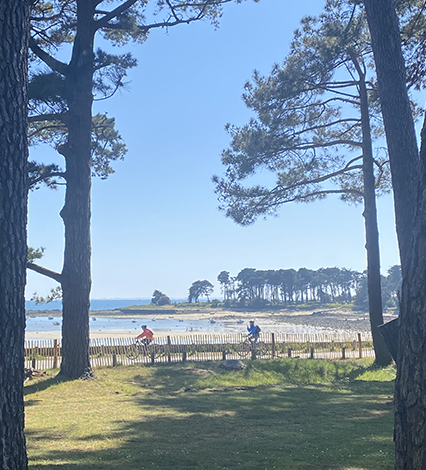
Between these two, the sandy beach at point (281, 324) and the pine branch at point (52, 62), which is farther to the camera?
the sandy beach at point (281, 324)

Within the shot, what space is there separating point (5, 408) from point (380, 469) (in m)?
3.55

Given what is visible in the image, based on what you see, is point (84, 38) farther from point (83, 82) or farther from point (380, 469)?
point (380, 469)

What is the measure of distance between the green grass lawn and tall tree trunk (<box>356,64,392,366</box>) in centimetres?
216

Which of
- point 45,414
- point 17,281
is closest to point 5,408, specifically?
point 17,281

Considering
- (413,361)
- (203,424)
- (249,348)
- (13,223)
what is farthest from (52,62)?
(249,348)

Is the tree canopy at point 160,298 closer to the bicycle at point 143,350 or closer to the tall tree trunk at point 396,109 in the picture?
the bicycle at point 143,350

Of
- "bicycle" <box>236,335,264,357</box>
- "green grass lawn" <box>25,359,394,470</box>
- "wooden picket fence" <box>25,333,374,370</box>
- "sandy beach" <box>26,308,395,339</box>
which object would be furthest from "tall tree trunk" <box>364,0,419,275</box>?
"sandy beach" <box>26,308,395,339</box>

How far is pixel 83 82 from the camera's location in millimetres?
12906

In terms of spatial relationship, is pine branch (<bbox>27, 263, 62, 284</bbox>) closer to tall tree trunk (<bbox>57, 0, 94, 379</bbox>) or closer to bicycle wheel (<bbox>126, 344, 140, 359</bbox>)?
tall tree trunk (<bbox>57, 0, 94, 379</bbox>)

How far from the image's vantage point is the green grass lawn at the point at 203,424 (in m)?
5.16

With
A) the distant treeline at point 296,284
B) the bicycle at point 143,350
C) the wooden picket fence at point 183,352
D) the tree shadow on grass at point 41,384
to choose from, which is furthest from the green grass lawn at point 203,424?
the distant treeline at point 296,284

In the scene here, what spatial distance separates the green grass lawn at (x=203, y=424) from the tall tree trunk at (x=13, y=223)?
7.07ft

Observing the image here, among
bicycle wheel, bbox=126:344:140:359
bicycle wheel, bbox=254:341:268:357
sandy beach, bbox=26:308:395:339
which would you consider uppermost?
bicycle wheel, bbox=126:344:140:359

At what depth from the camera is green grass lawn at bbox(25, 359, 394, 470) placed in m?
5.16
